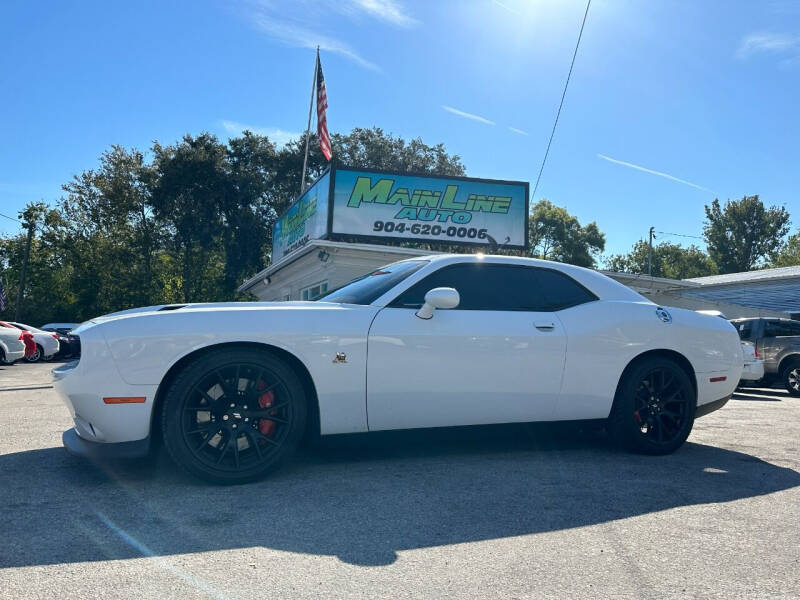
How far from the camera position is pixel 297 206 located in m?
19.8

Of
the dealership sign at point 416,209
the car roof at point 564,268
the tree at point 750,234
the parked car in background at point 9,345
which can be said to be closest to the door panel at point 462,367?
the car roof at point 564,268

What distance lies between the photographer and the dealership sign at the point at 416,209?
1627cm

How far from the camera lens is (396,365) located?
4012mm

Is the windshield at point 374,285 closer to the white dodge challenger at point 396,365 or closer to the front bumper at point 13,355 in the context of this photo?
the white dodge challenger at point 396,365

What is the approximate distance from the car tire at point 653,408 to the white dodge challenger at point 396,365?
10mm

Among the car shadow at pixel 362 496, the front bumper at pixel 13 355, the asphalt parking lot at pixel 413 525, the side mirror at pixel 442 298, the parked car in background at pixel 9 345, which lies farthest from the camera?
the front bumper at pixel 13 355

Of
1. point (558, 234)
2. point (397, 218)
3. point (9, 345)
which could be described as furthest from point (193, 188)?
point (558, 234)

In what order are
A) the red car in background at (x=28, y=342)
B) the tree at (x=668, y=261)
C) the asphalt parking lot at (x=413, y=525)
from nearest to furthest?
1. the asphalt parking lot at (x=413, y=525)
2. the red car in background at (x=28, y=342)
3. the tree at (x=668, y=261)

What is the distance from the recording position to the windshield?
4.34 m

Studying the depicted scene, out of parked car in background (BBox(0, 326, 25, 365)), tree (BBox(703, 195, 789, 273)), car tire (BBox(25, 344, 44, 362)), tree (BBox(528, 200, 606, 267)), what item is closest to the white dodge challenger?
parked car in background (BBox(0, 326, 25, 365))

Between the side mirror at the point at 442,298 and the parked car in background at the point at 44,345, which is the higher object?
the side mirror at the point at 442,298

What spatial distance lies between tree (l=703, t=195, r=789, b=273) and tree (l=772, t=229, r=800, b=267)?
554 millimetres

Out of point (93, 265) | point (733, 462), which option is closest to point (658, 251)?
point (93, 265)

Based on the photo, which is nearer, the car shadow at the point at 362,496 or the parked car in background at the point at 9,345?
the car shadow at the point at 362,496
